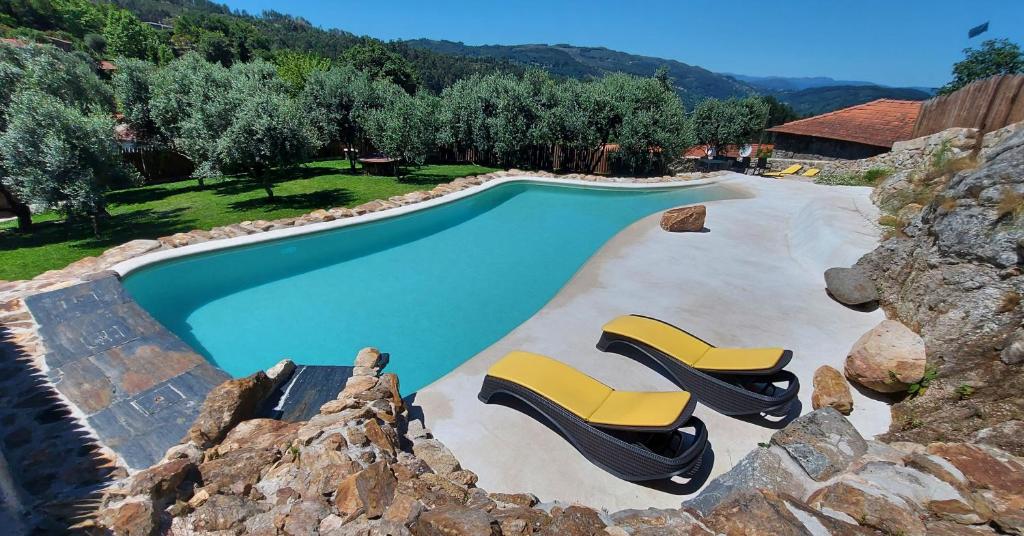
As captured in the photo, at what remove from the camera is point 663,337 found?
6.01 metres

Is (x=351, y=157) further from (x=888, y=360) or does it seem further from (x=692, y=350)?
(x=888, y=360)

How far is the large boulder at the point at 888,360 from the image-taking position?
4996 millimetres

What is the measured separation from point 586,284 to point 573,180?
1287 cm

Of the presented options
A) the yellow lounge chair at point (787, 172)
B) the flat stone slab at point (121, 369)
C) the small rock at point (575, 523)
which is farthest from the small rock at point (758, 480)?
the yellow lounge chair at point (787, 172)

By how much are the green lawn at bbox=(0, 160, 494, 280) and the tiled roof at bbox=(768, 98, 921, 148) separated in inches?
848

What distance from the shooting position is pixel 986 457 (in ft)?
11.4

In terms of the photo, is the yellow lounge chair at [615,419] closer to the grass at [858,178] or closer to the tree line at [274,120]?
the tree line at [274,120]

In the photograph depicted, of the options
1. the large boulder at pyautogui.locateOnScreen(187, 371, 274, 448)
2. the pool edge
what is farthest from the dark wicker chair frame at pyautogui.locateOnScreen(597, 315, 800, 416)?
the pool edge

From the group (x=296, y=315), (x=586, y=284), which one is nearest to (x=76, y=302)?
(x=296, y=315)

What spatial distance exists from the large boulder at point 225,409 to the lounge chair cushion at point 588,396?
2.80 metres

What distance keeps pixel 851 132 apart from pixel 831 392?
2515 centimetres

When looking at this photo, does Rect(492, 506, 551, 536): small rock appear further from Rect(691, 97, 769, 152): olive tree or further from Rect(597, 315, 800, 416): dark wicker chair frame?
Rect(691, 97, 769, 152): olive tree

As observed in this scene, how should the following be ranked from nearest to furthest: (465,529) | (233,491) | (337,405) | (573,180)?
(465,529) < (233,491) < (337,405) < (573,180)

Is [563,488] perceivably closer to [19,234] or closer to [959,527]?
[959,527]
